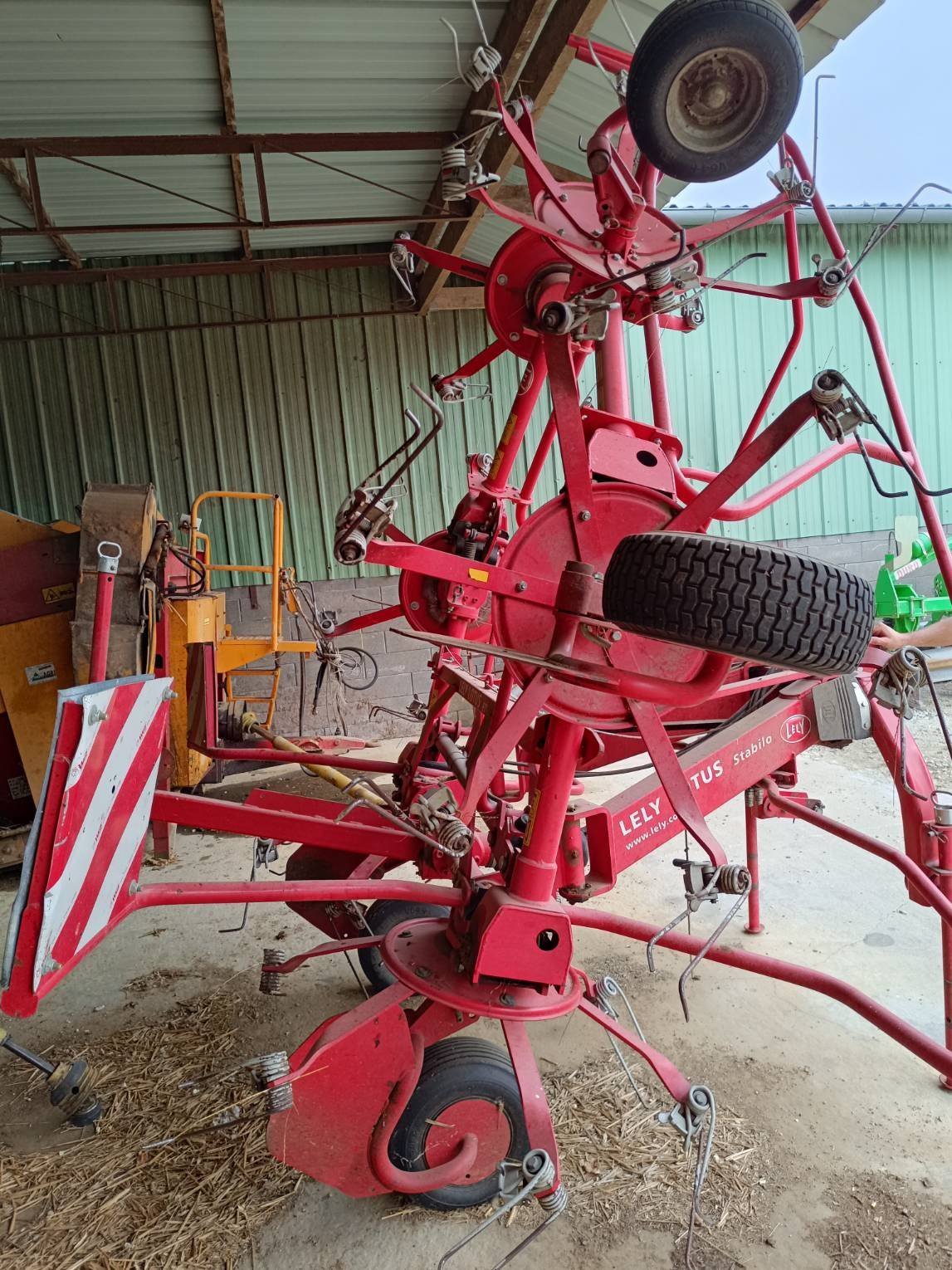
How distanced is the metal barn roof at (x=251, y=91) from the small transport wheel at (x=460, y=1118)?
16.2ft

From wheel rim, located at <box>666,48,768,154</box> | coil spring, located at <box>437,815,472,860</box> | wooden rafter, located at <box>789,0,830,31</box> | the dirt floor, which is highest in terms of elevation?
wooden rafter, located at <box>789,0,830,31</box>

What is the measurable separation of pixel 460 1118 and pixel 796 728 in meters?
1.53

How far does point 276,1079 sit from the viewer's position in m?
1.61

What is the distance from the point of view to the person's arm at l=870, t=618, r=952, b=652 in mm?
2316

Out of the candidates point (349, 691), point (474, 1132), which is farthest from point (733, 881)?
point (349, 691)

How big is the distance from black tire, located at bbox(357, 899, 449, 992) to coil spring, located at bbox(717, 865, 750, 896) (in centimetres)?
138

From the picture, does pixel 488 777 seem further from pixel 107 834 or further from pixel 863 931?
pixel 863 931

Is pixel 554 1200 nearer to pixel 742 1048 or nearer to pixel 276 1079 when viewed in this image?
pixel 276 1079

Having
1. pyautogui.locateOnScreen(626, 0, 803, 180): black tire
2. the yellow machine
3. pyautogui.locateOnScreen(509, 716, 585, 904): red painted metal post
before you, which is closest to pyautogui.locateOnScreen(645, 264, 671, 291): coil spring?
pyautogui.locateOnScreen(626, 0, 803, 180): black tire

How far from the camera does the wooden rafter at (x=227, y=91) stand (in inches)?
167

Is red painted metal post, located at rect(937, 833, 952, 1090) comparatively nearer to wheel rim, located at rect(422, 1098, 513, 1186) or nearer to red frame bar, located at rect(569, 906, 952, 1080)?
red frame bar, located at rect(569, 906, 952, 1080)

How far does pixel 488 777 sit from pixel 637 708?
41cm

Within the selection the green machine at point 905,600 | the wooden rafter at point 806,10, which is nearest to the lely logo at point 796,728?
the wooden rafter at point 806,10

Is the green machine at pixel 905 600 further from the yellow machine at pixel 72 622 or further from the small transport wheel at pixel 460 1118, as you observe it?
the small transport wheel at pixel 460 1118
